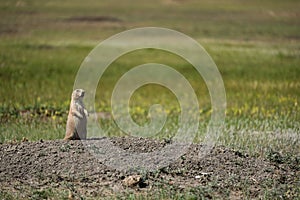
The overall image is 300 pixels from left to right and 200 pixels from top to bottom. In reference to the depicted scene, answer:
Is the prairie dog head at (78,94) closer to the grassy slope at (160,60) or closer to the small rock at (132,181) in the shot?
the small rock at (132,181)

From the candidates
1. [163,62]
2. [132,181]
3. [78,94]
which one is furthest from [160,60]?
[132,181]

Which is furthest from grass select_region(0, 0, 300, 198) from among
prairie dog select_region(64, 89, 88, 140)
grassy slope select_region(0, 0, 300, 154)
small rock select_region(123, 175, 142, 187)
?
small rock select_region(123, 175, 142, 187)

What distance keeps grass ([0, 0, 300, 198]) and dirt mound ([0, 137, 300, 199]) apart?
124 cm

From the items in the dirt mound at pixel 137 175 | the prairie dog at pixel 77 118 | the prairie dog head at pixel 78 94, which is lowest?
the dirt mound at pixel 137 175

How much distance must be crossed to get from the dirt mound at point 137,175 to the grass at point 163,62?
4.06ft

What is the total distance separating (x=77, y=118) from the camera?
10.5m

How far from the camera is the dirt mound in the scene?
8.67 meters

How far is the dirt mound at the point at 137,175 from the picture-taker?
8672 millimetres

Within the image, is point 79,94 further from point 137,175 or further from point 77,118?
point 137,175

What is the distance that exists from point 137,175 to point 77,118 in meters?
1.88

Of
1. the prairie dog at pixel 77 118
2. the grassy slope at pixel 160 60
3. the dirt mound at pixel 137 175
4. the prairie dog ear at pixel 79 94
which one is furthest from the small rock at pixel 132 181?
the grassy slope at pixel 160 60

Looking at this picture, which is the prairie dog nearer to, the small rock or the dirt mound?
the dirt mound

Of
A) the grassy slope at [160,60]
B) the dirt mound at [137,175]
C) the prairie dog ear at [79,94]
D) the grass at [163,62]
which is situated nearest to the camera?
the dirt mound at [137,175]

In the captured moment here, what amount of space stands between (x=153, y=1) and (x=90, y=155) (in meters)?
64.4
